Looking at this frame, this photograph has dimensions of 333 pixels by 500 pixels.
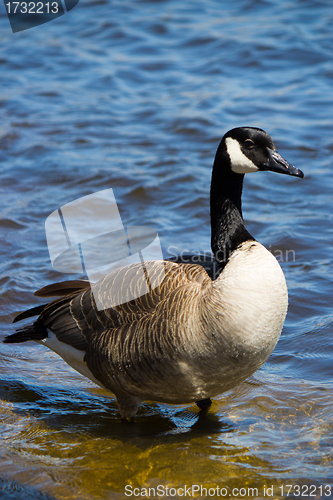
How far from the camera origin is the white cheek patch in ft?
15.1

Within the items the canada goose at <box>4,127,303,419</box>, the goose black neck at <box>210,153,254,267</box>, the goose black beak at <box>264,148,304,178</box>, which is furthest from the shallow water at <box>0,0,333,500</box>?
the goose black beak at <box>264,148,304,178</box>

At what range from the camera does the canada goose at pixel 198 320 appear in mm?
4168

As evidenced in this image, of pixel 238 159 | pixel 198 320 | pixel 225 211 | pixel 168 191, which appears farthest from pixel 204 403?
pixel 168 191

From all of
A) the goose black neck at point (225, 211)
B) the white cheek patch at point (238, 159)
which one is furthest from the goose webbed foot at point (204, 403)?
the white cheek patch at point (238, 159)

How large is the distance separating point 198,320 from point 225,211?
1015mm

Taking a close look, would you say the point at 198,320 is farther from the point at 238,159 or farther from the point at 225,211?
the point at 238,159

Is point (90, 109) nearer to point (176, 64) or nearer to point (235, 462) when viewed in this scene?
point (176, 64)

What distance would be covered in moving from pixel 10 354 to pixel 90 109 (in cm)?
764

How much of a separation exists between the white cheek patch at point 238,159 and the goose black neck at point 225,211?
60mm

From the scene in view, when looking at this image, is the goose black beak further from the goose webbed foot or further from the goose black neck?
the goose webbed foot

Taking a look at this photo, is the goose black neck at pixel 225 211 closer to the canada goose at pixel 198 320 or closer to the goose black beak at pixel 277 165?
the canada goose at pixel 198 320

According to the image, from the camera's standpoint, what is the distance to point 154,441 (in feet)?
15.1

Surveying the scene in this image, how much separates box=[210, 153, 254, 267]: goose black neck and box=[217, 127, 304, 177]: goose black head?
0.10 metres

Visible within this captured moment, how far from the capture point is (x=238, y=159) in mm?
4617
